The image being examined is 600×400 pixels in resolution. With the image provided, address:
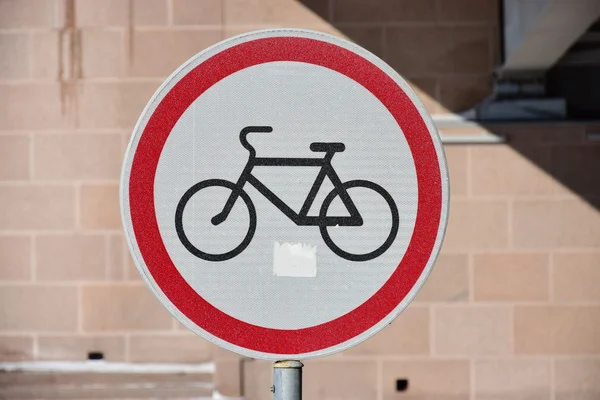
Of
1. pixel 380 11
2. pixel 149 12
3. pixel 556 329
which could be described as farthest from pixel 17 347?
pixel 556 329

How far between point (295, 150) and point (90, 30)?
7.97 ft

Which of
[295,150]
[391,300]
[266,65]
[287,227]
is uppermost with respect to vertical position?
[266,65]

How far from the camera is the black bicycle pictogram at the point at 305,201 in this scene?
46.8 inches

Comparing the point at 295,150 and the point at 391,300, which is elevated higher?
the point at 295,150

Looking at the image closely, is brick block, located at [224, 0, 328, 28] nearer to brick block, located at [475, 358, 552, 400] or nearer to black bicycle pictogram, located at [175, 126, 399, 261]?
brick block, located at [475, 358, 552, 400]

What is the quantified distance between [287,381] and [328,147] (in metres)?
0.32

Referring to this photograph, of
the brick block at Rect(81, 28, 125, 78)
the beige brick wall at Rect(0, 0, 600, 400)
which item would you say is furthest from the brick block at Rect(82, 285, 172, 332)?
the brick block at Rect(81, 28, 125, 78)

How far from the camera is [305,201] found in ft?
3.90

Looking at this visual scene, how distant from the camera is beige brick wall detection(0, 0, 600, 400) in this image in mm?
3355

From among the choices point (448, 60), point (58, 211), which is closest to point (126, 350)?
point (58, 211)

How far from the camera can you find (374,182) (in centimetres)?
121

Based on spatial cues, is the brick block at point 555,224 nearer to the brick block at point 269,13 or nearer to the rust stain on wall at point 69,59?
the brick block at point 269,13

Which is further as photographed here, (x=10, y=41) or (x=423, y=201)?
(x=10, y=41)

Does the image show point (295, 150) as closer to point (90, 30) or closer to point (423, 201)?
point (423, 201)
